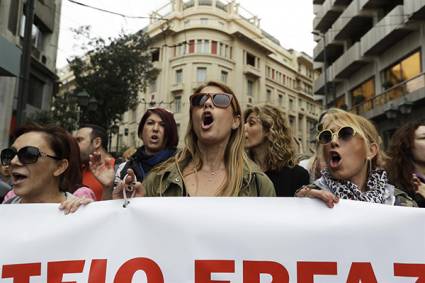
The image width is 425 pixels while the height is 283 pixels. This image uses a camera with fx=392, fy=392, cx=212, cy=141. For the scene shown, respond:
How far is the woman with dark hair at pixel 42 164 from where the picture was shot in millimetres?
2041

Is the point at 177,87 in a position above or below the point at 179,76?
below

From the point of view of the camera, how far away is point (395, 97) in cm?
1803

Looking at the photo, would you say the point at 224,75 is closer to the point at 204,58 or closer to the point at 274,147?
the point at 204,58

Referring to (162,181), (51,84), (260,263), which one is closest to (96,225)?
(162,181)

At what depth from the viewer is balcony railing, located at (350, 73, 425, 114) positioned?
639 inches

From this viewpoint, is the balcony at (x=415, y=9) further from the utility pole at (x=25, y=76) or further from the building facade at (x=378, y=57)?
the utility pole at (x=25, y=76)

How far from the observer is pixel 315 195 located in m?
1.88

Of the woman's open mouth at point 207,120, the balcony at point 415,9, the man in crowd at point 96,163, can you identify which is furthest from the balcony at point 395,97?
the woman's open mouth at point 207,120

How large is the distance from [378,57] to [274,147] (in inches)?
779

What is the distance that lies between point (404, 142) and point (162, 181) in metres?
1.98

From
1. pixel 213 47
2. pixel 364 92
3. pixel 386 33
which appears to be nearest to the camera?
pixel 386 33

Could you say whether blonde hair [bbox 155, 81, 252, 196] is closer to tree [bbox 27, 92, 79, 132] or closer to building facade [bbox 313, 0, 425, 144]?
building facade [bbox 313, 0, 425, 144]

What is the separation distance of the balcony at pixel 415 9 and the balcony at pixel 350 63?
466cm

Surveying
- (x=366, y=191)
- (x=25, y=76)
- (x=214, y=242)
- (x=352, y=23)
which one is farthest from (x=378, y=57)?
(x=214, y=242)
